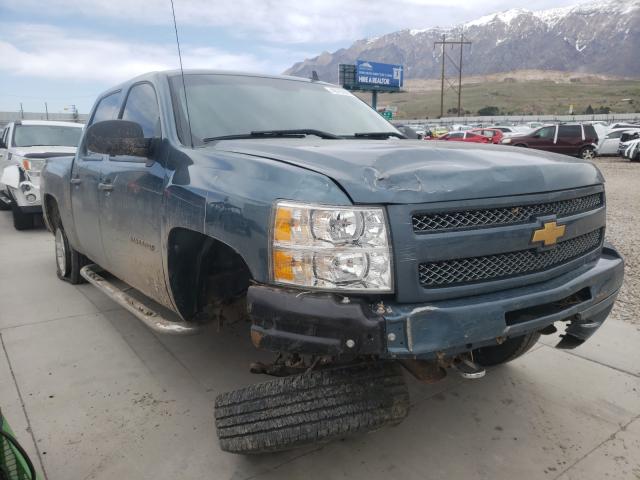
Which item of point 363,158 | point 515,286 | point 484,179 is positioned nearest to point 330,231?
point 363,158

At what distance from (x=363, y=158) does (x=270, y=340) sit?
778 millimetres

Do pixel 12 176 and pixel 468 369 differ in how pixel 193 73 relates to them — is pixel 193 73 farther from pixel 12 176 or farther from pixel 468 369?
pixel 12 176

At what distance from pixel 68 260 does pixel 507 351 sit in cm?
411

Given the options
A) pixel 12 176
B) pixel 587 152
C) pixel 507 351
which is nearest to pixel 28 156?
pixel 12 176

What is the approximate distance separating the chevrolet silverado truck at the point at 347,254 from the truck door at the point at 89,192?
838 millimetres

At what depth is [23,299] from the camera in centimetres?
481

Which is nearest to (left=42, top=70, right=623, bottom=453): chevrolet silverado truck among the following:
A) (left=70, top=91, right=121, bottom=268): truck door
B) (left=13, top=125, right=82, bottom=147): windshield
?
(left=70, top=91, right=121, bottom=268): truck door

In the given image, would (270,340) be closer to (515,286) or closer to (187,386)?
(515,286)

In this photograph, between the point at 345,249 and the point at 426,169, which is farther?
the point at 426,169

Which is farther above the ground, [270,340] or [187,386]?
[270,340]

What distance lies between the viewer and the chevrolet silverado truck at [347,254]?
6.04 ft

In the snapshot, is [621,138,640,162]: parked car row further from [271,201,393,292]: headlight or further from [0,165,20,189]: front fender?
[271,201,393,292]: headlight

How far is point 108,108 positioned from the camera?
412cm

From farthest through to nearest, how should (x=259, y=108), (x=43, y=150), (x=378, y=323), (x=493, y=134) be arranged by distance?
(x=493, y=134) → (x=43, y=150) → (x=259, y=108) → (x=378, y=323)
